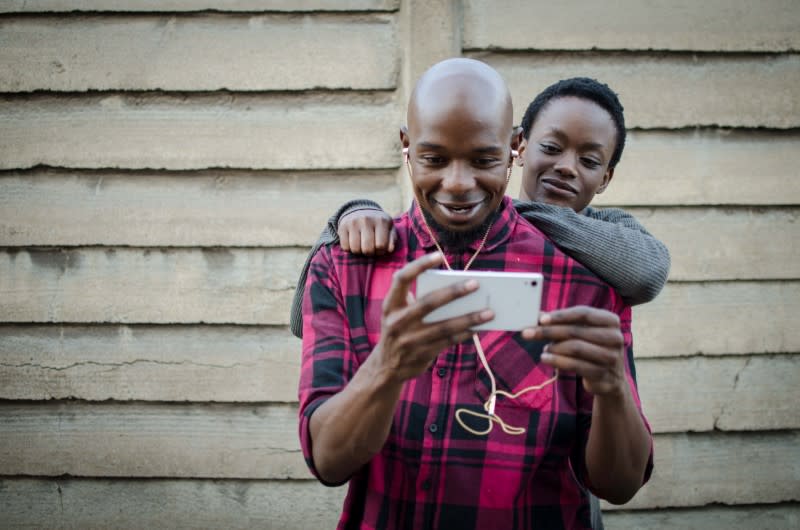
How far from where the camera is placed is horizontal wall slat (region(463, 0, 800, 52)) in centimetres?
244

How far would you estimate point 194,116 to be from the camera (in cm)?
250

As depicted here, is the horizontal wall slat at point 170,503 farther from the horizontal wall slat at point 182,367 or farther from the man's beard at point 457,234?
the man's beard at point 457,234

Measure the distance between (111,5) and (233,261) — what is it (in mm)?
1121

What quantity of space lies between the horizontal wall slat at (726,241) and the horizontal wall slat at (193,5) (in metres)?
1.40

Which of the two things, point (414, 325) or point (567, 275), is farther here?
point (567, 275)

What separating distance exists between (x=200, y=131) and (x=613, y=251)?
1770 millimetres

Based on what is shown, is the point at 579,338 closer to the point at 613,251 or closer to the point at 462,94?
the point at 613,251

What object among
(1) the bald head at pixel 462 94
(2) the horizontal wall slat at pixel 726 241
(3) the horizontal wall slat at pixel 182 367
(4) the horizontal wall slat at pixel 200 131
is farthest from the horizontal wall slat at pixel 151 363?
(2) the horizontal wall slat at pixel 726 241

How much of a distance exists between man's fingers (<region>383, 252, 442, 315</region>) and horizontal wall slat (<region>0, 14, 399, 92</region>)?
5.41 feet

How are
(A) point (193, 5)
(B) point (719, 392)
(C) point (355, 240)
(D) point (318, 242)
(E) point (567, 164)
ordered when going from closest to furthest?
1. (C) point (355, 240)
2. (D) point (318, 242)
3. (E) point (567, 164)
4. (A) point (193, 5)
5. (B) point (719, 392)

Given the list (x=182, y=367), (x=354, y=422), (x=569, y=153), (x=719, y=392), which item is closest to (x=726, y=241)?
(x=719, y=392)

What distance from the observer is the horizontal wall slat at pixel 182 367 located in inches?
99.8

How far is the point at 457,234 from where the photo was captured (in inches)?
54.3

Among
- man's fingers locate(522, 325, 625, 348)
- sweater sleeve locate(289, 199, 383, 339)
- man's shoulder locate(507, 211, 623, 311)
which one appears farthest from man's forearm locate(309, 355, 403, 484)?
man's shoulder locate(507, 211, 623, 311)
